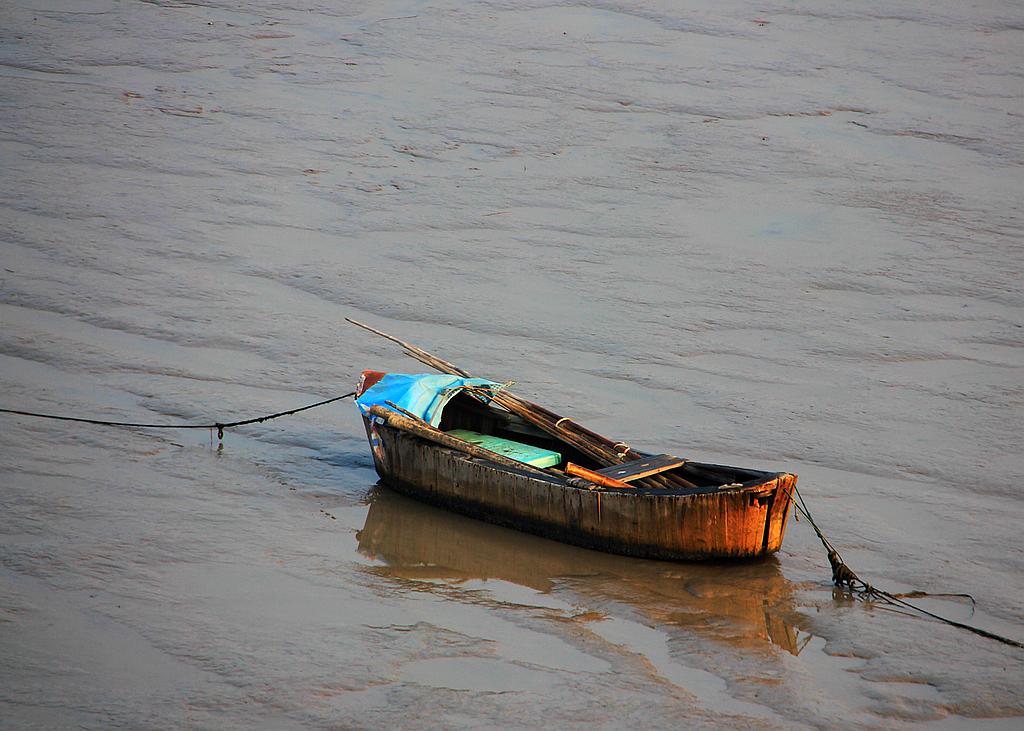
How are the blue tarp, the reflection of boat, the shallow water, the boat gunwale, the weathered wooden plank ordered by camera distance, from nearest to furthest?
the shallow water < the reflection of boat < the boat gunwale < the weathered wooden plank < the blue tarp

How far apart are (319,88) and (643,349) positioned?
8.13 meters

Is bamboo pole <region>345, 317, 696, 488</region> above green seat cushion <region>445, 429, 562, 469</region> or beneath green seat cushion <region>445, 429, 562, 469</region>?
above

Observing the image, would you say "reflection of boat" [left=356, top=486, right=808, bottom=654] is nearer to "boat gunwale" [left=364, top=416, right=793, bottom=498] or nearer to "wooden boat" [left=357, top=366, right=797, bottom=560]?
"wooden boat" [left=357, top=366, right=797, bottom=560]

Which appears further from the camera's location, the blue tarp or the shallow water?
the blue tarp

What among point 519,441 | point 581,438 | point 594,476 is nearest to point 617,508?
point 594,476

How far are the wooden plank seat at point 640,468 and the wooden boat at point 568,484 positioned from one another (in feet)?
0.03

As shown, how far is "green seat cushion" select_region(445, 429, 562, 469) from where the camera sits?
977cm

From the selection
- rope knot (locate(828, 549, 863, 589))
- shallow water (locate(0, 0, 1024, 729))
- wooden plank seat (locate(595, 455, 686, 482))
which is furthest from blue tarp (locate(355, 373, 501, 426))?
rope knot (locate(828, 549, 863, 589))

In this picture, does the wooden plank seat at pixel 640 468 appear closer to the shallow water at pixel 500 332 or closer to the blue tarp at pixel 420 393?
the shallow water at pixel 500 332

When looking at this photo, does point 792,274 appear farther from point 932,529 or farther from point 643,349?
point 932,529

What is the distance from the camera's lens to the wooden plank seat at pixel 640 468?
9.12 m

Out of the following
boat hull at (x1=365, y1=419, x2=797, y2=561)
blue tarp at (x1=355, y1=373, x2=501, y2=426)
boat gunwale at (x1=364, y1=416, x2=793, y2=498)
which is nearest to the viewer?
boat gunwale at (x1=364, y1=416, x2=793, y2=498)

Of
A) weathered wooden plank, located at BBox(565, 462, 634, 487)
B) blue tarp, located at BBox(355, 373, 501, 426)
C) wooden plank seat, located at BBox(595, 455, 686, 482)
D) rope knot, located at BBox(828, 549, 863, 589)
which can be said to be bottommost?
rope knot, located at BBox(828, 549, 863, 589)

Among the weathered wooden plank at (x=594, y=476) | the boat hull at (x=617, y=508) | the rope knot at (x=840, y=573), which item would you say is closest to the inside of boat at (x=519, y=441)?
the weathered wooden plank at (x=594, y=476)
